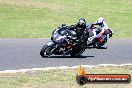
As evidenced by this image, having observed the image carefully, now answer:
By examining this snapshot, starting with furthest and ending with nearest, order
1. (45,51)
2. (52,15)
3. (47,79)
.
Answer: (52,15), (45,51), (47,79)

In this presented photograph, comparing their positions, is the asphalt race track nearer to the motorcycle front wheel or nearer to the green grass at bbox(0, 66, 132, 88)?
the motorcycle front wheel

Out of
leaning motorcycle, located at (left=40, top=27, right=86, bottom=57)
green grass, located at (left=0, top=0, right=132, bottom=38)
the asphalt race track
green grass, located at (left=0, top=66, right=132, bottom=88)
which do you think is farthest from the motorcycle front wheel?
green grass, located at (left=0, top=0, right=132, bottom=38)

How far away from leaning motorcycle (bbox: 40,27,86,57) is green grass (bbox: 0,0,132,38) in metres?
6.57

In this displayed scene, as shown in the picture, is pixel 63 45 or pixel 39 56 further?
pixel 63 45

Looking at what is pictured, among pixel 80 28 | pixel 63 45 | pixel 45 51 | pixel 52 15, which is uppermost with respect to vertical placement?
pixel 80 28

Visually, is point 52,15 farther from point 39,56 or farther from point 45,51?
point 45,51

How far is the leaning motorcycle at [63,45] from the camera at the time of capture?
17.3m

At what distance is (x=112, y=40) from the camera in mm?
23812

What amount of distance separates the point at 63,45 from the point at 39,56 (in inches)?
38.8

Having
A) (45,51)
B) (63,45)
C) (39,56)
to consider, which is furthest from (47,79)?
(63,45)

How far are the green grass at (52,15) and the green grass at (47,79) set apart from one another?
10.3m

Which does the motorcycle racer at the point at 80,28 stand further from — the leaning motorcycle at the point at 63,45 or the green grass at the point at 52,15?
the green grass at the point at 52,15

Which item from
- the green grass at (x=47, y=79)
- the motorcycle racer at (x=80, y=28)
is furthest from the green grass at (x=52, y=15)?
the green grass at (x=47, y=79)

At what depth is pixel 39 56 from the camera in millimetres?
17406
